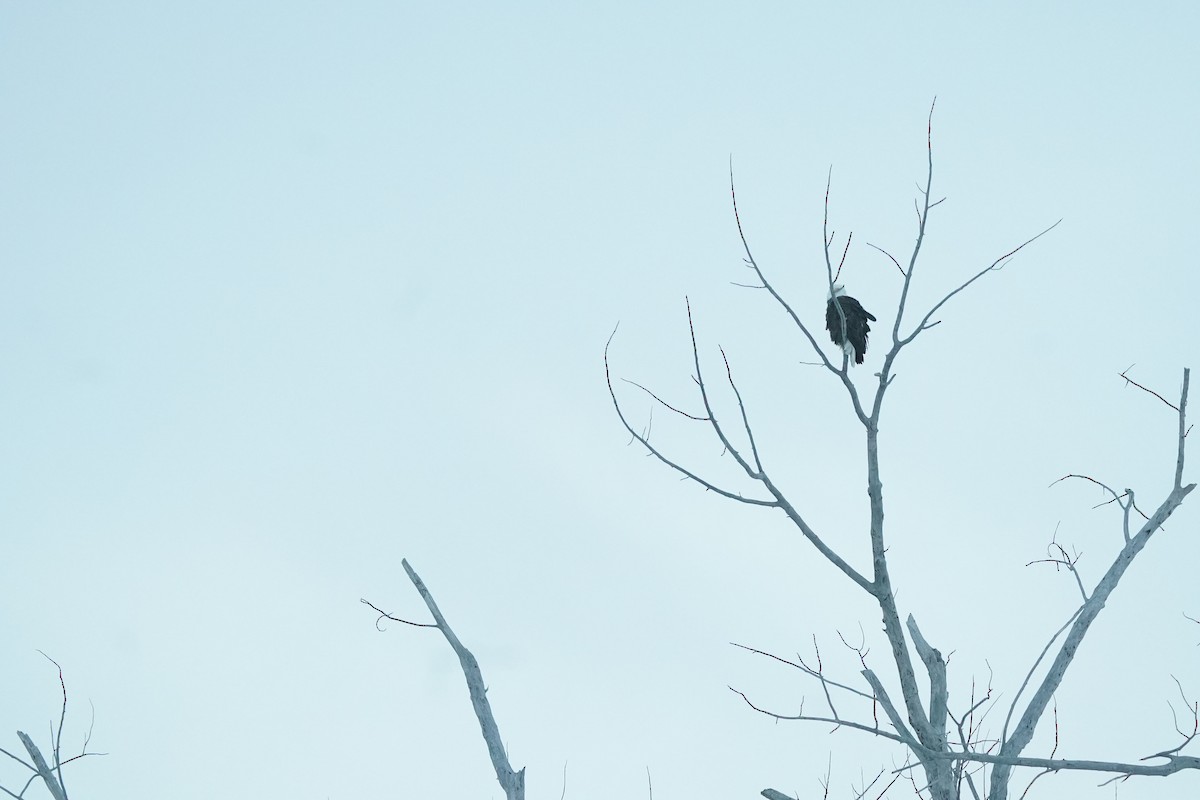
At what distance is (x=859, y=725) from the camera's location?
3311 mm

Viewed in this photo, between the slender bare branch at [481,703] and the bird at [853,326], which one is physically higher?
the bird at [853,326]

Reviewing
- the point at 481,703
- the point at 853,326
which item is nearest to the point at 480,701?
the point at 481,703

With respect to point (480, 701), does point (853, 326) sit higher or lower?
higher

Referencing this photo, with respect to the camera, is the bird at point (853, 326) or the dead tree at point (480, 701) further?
the bird at point (853, 326)

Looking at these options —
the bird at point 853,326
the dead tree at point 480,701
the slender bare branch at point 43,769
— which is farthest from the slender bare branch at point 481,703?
the bird at point 853,326

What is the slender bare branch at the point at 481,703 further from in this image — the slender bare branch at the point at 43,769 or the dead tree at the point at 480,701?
the slender bare branch at the point at 43,769

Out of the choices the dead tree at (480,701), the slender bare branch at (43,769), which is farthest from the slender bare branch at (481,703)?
the slender bare branch at (43,769)

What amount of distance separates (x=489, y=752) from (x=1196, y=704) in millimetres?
2579

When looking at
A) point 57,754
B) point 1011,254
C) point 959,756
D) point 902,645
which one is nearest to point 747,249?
point 1011,254

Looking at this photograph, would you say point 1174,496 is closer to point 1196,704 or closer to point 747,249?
point 1196,704

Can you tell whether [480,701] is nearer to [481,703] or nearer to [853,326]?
[481,703]

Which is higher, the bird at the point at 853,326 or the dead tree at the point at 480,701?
the bird at the point at 853,326

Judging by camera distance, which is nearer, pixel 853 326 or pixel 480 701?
pixel 480 701

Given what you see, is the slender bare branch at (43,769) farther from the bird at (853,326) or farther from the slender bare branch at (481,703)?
the bird at (853,326)
